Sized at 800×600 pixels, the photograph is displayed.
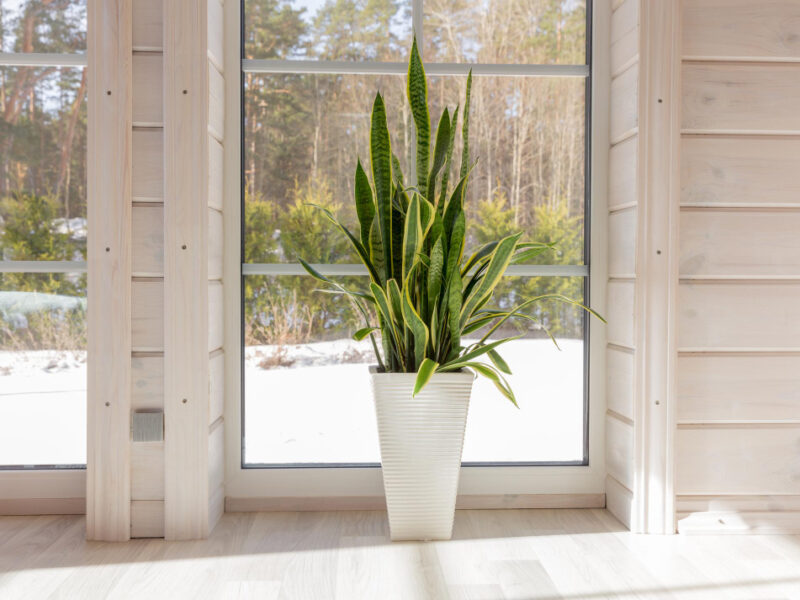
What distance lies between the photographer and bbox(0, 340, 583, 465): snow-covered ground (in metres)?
2.24

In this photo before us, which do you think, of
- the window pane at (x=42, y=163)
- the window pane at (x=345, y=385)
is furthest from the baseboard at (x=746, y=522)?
the window pane at (x=42, y=163)

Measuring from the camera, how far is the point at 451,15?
90.0 inches

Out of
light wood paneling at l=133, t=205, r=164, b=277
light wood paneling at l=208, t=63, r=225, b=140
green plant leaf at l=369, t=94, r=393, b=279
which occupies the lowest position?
light wood paneling at l=133, t=205, r=164, b=277

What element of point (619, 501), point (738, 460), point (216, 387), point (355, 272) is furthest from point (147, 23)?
point (738, 460)

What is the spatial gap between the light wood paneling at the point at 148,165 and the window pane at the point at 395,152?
0.33 meters

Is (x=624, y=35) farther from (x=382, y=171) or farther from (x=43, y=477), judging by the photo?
(x=43, y=477)

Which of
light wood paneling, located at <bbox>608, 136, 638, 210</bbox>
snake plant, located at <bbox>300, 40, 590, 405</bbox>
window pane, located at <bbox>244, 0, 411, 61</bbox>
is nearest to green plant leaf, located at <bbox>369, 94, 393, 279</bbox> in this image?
snake plant, located at <bbox>300, 40, 590, 405</bbox>

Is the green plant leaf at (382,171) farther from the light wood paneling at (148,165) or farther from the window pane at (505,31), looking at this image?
the light wood paneling at (148,165)

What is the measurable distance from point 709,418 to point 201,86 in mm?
1679

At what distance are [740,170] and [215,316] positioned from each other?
1.55m

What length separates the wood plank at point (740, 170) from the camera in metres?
2.08

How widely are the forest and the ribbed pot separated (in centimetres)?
41

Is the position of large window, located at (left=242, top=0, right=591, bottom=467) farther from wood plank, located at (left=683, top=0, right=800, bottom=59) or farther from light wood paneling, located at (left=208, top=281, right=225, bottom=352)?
wood plank, located at (left=683, top=0, right=800, bottom=59)

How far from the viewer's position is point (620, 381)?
2203 millimetres
